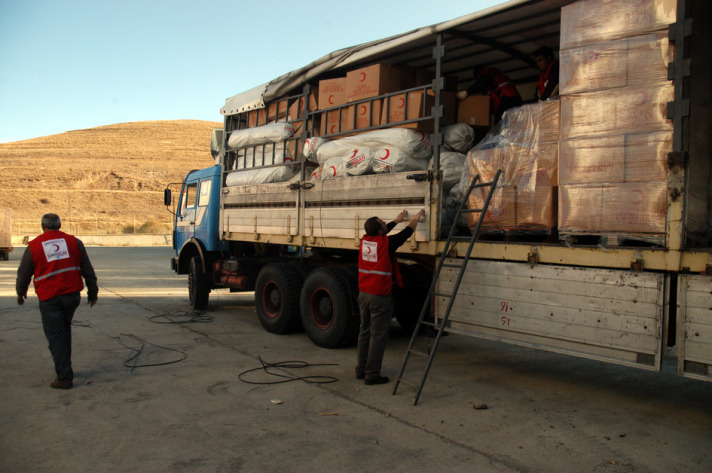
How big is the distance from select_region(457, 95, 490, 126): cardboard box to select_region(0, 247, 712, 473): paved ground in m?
2.68

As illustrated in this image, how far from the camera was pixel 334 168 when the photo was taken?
22.9ft

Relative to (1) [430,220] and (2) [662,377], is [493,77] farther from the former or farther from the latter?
(2) [662,377]

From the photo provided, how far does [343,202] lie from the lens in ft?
22.4

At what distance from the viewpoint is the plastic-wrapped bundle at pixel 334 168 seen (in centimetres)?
688

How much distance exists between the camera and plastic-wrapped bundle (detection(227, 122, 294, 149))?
8.09 meters

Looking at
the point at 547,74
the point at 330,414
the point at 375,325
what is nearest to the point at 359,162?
the point at 375,325

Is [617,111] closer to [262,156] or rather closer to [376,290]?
[376,290]

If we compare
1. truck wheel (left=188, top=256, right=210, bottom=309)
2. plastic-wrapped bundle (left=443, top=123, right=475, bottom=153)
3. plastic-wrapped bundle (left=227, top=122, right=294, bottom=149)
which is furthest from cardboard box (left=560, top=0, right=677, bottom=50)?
truck wheel (left=188, top=256, right=210, bottom=309)

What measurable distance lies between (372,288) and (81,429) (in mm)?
2634

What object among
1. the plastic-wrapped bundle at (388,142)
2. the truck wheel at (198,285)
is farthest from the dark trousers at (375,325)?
the truck wheel at (198,285)

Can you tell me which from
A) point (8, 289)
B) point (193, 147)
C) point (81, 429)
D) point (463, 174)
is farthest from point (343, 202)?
point (193, 147)

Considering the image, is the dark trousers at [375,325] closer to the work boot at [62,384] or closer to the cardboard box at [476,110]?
the cardboard box at [476,110]

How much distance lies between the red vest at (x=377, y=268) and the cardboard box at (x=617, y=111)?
1.86 metres

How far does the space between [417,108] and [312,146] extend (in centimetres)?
178
